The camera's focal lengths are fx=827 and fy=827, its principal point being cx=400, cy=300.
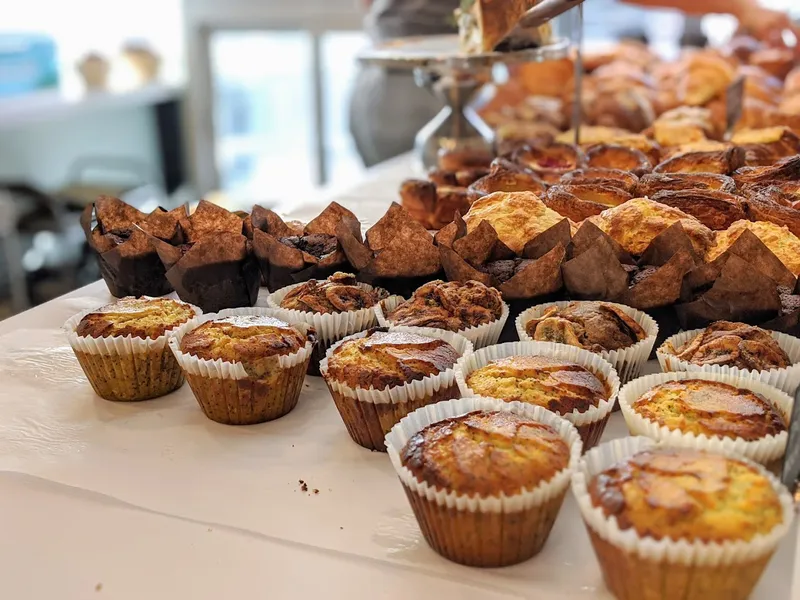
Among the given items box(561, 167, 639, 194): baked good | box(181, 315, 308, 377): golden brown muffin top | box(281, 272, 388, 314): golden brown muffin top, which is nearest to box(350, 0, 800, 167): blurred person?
box(561, 167, 639, 194): baked good

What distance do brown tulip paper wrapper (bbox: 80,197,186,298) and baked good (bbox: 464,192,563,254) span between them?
Answer: 0.80 metres

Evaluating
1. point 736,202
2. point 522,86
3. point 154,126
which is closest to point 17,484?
point 736,202

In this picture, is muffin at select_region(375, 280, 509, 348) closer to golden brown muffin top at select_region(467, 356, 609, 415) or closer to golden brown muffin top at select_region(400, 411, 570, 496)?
golden brown muffin top at select_region(467, 356, 609, 415)

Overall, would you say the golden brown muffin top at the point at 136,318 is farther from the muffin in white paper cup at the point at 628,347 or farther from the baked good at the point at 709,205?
the baked good at the point at 709,205

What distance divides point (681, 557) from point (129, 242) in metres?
1.56

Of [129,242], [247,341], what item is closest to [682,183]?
[247,341]

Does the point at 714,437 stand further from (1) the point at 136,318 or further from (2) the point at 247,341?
(1) the point at 136,318

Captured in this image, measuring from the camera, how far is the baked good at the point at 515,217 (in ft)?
6.19

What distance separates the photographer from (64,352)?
1.93 meters

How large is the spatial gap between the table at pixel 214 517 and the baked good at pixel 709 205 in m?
0.63

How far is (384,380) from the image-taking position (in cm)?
147

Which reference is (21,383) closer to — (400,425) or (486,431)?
(400,425)

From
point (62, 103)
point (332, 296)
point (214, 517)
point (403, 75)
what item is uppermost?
point (403, 75)

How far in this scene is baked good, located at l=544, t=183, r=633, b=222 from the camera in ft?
6.58
